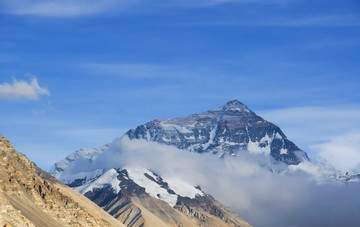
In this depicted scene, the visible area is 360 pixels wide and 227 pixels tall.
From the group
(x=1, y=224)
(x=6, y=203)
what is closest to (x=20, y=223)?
(x=6, y=203)

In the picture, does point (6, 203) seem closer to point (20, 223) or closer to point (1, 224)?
point (20, 223)

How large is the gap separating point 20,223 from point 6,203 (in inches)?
436

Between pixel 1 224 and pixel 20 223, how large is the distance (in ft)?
104

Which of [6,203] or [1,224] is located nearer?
[1,224]

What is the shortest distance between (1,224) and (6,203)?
135ft

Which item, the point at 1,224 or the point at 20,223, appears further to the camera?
the point at 20,223

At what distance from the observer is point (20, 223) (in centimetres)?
17200

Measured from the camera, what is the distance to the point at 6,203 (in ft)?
594

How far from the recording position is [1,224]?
140750 millimetres
